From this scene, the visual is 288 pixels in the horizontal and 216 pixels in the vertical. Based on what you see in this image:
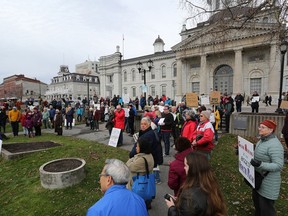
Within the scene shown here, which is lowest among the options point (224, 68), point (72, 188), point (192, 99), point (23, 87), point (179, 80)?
point (72, 188)

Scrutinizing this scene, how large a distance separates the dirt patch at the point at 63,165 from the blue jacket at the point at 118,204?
181 inches

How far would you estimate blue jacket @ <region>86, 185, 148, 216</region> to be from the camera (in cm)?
173

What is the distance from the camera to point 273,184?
2965mm

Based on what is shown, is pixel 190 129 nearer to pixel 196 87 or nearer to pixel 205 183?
pixel 205 183

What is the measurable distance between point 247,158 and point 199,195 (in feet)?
6.38

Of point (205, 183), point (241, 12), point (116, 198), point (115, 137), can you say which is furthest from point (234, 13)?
point (116, 198)

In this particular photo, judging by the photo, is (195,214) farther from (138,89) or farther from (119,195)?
(138,89)

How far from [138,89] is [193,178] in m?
49.5

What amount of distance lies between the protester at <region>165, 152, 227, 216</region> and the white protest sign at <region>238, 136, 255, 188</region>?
154 centimetres

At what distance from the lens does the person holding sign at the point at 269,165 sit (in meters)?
2.86

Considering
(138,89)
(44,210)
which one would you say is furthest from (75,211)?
(138,89)

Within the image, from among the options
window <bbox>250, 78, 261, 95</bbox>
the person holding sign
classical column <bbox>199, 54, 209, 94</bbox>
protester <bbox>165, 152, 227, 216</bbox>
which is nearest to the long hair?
protester <bbox>165, 152, 227, 216</bbox>

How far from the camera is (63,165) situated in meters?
6.26

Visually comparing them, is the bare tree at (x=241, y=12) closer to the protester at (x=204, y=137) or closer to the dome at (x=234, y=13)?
the dome at (x=234, y=13)
